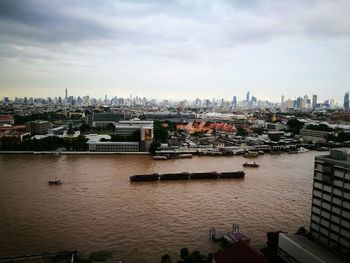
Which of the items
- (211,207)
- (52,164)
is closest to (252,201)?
(211,207)

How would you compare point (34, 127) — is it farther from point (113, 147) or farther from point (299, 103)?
point (299, 103)

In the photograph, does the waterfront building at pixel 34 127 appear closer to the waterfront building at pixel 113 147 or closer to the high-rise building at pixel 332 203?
the waterfront building at pixel 113 147

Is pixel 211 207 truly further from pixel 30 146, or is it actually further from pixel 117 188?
pixel 30 146

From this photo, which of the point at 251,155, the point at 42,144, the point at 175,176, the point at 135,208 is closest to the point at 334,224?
the point at 135,208

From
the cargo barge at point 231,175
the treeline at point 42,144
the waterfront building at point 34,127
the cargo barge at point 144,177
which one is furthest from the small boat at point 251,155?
the waterfront building at point 34,127

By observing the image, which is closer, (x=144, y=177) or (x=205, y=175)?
(x=144, y=177)

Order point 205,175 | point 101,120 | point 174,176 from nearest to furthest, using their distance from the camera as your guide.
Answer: point 174,176
point 205,175
point 101,120
